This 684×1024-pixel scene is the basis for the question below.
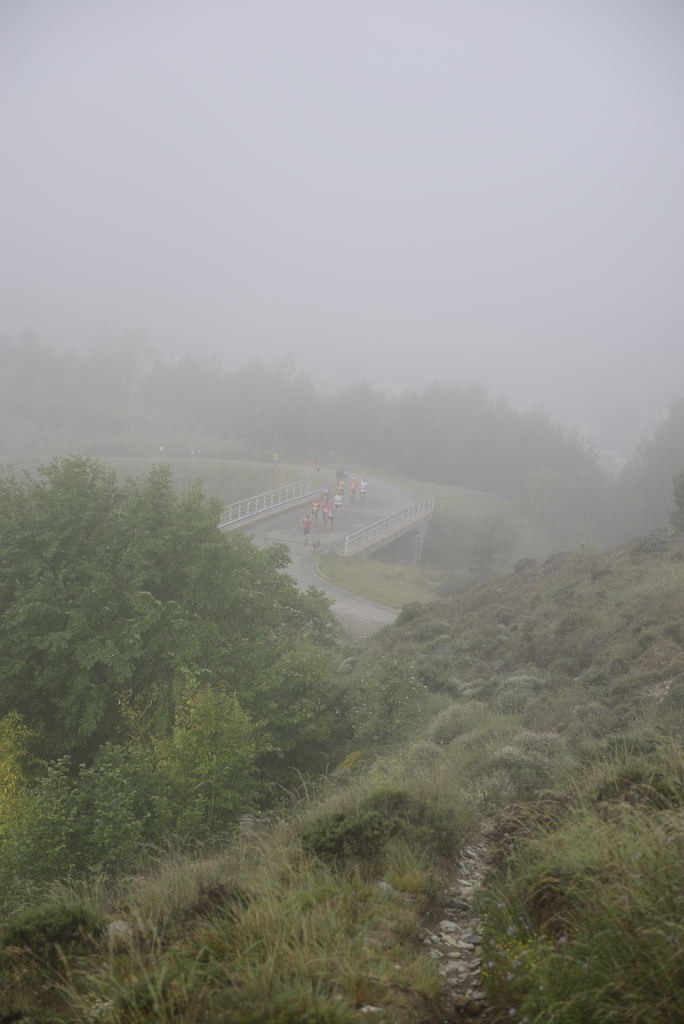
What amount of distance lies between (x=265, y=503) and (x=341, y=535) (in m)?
6.25

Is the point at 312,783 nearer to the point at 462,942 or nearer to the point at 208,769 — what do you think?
the point at 208,769

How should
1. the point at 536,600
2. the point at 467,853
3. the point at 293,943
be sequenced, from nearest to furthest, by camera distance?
the point at 293,943 → the point at 467,853 → the point at 536,600

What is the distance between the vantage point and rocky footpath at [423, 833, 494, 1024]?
3.17 metres

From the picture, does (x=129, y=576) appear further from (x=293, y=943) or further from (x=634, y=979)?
(x=634, y=979)

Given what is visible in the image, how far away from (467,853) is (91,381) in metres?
101

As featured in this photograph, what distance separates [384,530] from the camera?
3847cm

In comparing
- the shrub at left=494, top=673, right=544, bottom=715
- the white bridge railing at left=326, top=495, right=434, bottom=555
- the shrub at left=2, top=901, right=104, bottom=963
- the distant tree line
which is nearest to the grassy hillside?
the shrub at left=2, top=901, right=104, bottom=963

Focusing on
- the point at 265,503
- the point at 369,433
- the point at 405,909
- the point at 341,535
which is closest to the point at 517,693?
the point at 405,909

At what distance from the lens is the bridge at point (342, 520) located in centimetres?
3412

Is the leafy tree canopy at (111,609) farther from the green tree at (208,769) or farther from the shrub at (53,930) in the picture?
the shrub at (53,930)

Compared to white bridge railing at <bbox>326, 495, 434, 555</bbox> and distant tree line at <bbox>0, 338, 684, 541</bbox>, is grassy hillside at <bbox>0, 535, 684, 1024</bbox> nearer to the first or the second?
white bridge railing at <bbox>326, 495, 434, 555</bbox>

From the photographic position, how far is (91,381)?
314 ft

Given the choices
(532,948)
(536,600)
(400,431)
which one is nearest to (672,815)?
(532,948)

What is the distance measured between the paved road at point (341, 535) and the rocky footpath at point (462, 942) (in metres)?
13.2
